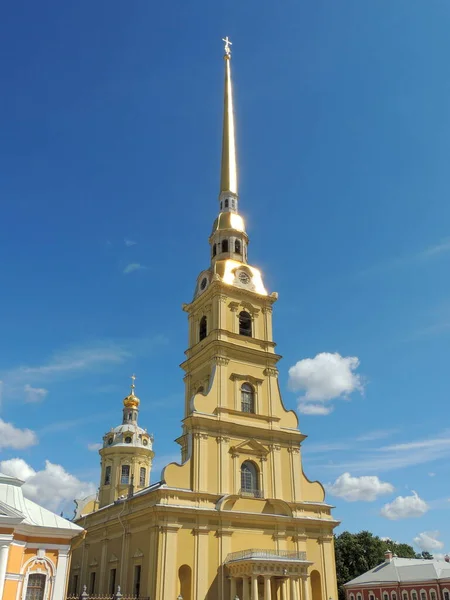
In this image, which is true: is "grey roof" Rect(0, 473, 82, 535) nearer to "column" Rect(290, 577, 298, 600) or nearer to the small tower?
"column" Rect(290, 577, 298, 600)

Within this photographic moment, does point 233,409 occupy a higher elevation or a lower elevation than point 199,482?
higher

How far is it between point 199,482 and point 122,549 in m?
6.62

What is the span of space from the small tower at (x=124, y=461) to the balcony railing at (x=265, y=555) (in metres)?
22.3

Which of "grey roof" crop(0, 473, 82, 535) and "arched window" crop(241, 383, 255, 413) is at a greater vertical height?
"arched window" crop(241, 383, 255, 413)

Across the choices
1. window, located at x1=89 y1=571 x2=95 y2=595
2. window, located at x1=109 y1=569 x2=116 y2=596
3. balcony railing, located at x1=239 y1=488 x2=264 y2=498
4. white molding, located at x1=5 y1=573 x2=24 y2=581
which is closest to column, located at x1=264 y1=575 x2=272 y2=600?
balcony railing, located at x1=239 y1=488 x2=264 y2=498

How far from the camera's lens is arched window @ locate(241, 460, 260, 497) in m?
32.9

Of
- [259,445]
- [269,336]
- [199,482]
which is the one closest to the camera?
[199,482]

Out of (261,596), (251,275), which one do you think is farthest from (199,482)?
(251,275)

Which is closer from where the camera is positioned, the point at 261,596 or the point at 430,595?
the point at 261,596

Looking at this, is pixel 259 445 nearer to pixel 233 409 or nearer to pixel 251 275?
pixel 233 409

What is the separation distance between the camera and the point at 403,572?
56062 millimetres

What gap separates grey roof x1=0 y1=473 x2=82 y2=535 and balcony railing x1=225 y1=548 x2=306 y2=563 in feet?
31.1

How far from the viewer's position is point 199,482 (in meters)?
30.8

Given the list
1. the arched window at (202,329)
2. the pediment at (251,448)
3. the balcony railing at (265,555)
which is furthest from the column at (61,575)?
the arched window at (202,329)
